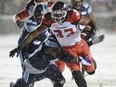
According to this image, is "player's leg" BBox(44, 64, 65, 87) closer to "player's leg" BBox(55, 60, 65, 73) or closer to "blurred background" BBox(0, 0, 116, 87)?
"player's leg" BBox(55, 60, 65, 73)


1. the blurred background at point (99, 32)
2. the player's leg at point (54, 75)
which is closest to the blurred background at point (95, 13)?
the blurred background at point (99, 32)

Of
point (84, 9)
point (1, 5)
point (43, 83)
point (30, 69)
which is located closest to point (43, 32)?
point (30, 69)

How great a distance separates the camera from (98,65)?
486 inches

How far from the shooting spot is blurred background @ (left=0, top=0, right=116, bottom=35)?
1592 cm

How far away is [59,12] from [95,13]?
9.39 m

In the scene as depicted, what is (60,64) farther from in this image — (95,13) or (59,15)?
(95,13)

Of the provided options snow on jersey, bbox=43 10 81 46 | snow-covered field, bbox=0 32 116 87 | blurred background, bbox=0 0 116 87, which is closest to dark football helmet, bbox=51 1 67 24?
snow on jersey, bbox=43 10 81 46

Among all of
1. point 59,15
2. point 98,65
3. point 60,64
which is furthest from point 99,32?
point 59,15

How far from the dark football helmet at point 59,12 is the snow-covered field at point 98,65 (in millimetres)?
2740

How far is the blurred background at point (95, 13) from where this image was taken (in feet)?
52.2

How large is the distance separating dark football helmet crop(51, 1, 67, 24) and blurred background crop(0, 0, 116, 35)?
8.52 meters

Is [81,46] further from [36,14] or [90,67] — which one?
[36,14]

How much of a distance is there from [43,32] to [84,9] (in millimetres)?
1706

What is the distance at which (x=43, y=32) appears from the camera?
26.2ft
